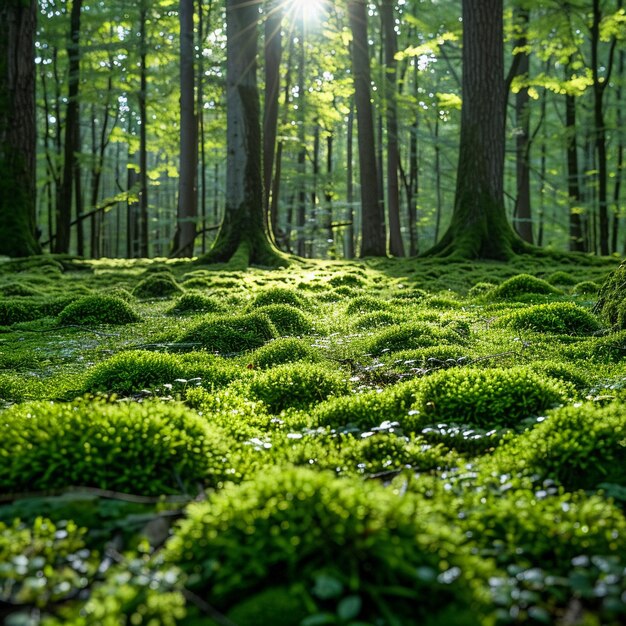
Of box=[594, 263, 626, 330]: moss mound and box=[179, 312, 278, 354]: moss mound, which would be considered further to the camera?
box=[179, 312, 278, 354]: moss mound

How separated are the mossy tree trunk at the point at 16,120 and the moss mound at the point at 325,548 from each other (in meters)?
13.2

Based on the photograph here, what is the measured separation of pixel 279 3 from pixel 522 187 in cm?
1241

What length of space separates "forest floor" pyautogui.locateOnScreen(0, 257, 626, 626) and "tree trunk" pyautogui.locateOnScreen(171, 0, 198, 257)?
14.0 m

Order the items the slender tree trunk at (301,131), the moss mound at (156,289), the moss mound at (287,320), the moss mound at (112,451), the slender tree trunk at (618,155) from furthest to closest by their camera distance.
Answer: the slender tree trunk at (618,155), the slender tree trunk at (301,131), the moss mound at (156,289), the moss mound at (287,320), the moss mound at (112,451)

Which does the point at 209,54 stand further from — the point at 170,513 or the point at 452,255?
the point at 170,513

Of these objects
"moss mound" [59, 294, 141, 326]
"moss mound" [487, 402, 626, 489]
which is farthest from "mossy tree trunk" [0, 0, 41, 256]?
"moss mound" [487, 402, 626, 489]

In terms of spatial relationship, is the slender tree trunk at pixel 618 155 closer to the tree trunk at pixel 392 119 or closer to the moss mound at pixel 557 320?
the tree trunk at pixel 392 119

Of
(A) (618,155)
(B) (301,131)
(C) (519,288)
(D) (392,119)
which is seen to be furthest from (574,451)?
(A) (618,155)

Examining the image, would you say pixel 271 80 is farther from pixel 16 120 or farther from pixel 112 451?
pixel 112 451

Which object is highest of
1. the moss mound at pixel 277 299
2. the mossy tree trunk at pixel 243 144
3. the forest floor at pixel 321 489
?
the mossy tree trunk at pixel 243 144

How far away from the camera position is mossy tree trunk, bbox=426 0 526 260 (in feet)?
46.3

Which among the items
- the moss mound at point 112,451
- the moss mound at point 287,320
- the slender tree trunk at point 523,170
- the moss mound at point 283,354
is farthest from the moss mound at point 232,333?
the slender tree trunk at point 523,170

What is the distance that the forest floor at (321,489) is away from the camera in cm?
169

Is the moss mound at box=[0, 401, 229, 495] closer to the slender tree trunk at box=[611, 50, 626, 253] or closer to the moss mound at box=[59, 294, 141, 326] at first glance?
the moss mound at box=[59, 294, 141, 326]
